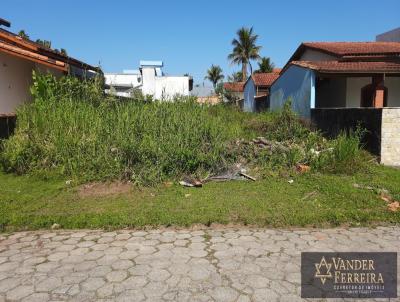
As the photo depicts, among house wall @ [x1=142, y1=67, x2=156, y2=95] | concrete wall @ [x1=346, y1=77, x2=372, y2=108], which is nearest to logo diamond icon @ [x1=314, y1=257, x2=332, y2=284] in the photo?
concrete wall @ [x1=346, y1=77, x2=372, y2=108]

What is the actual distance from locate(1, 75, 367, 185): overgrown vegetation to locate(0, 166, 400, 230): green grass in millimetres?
527

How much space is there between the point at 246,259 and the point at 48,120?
6219 millimetres

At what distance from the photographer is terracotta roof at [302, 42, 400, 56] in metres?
16.9

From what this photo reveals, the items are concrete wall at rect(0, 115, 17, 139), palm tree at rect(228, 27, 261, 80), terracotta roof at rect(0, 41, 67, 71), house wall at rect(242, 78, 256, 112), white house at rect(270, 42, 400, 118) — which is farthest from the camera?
palm tree at rect(228, 27, 261, 80)

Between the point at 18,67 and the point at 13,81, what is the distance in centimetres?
64

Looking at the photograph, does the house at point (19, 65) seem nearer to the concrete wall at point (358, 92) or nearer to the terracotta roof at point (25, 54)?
the terracotta roof at point (25, 54)

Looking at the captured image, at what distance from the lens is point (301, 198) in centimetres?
582

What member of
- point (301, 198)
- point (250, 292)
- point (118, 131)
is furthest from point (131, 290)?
point (118, 131)

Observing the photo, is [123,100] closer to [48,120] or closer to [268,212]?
[48,120]

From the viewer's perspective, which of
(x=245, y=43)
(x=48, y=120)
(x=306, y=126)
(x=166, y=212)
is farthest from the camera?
(x=245, y=43)

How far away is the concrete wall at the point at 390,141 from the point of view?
28.9 feet

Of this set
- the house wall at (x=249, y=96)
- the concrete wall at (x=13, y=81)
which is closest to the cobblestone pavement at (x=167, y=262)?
the concrete wall at (x=13, y=81)

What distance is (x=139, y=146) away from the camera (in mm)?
6961

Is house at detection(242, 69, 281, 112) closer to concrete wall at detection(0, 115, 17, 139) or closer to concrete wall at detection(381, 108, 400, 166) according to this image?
concrete wall at detection(381, 108, 400, 166)
